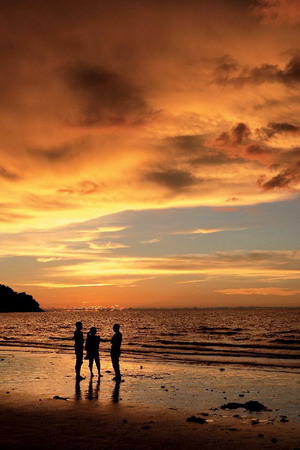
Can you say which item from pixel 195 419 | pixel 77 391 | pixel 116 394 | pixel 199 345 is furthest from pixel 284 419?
pixel 199 345

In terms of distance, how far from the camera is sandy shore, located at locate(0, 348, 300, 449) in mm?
10836

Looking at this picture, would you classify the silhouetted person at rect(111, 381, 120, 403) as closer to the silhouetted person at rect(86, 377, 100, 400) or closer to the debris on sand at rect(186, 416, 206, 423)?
the silhouetted person at rect(86, 377, 100, 400)

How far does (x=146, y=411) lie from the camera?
14.3m

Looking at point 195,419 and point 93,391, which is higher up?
point 195,419

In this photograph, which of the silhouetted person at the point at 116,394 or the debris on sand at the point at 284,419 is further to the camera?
the silhouetted person at the point at 116,394

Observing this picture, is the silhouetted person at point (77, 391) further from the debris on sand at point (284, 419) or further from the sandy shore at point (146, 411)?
the debris on sand at point (284, 419)

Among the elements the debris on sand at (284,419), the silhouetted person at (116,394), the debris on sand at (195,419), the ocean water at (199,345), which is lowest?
the ocean water at (199,345)

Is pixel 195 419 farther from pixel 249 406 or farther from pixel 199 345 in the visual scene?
pixel 199 345

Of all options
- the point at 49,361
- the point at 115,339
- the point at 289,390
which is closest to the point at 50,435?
the point at 115,339

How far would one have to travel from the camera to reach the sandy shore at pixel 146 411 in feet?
35.6

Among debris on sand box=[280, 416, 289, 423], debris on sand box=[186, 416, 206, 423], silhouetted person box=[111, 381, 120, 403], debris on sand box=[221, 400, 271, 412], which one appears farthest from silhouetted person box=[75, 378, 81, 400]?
debris on sand box=[280, 416, 289, 423]

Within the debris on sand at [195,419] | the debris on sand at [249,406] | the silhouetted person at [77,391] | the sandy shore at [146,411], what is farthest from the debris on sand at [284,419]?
the silhouetted person at [77,391]

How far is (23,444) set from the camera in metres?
10.3

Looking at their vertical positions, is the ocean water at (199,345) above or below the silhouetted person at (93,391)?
below
